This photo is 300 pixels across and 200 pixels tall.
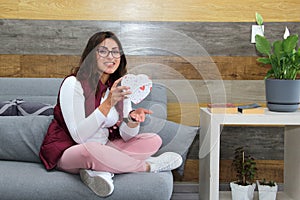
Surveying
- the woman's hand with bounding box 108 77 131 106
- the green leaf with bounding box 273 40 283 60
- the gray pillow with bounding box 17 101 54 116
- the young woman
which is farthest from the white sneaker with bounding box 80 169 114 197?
the green leaf with bounding box 273 40 283 60

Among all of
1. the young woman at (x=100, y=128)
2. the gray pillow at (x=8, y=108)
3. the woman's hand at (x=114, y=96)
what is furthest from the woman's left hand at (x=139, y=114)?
the gray pillow at (x=8, y=108)

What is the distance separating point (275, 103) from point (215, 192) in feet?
1.83

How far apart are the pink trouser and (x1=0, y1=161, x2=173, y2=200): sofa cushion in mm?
59

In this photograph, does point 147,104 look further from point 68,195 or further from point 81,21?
point 81,21

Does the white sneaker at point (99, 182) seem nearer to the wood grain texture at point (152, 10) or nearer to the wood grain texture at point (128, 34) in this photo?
the wood grain texture at point (128, 34)

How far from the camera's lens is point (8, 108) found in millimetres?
2613

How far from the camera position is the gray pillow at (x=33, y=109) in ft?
8.60

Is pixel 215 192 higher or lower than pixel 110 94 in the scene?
lower

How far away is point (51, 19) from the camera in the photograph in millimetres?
3049

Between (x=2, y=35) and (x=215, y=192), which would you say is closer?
(x=215, y=192)

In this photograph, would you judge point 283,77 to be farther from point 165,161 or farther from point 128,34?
point 128,34

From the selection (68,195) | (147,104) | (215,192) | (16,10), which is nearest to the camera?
(68,195)

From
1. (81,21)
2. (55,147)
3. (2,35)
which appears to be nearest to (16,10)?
(2,35)

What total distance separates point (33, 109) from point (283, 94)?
51.0 inches
